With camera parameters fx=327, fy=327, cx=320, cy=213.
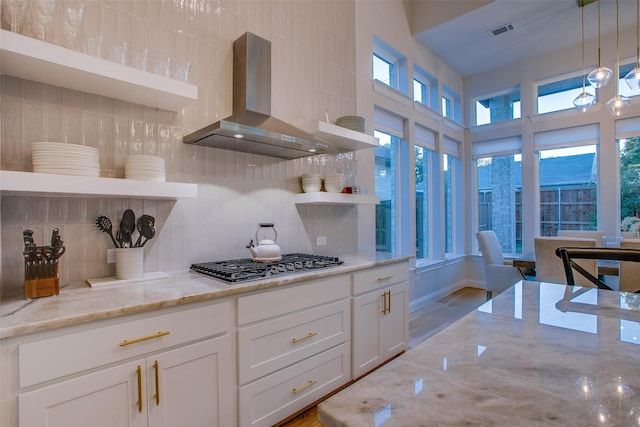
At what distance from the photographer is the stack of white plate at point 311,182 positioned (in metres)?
2.82

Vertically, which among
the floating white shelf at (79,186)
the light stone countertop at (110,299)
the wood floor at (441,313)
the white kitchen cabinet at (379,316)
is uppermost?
the floating white shelf at (79,186)

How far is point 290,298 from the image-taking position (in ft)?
6.39

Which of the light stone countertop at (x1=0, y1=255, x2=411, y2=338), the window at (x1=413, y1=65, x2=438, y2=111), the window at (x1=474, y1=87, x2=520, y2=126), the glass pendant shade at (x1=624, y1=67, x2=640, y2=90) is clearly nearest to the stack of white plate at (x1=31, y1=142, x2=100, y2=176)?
the light stone countertop at (x1=0, y1=255, x2=411, y2=338)

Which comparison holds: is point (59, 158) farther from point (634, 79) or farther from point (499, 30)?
point (499, 30)

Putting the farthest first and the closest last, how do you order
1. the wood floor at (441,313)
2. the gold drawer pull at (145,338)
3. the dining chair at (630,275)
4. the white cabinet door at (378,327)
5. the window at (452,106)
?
the window at (452,106) → the wood floor at (441,313) → the dining chair at (630,275) → the white cabinet door at (378,327) → the gold drawer pull at (145,338)

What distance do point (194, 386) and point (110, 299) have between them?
1.83ft

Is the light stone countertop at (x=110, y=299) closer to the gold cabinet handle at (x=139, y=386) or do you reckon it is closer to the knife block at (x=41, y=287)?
the knife block at (x=41, y=287)

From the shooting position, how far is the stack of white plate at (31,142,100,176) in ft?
4.91

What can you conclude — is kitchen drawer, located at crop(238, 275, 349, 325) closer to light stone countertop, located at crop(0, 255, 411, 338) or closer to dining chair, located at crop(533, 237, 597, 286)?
light stone countertop, located at crop(0, 255, 411, 338)

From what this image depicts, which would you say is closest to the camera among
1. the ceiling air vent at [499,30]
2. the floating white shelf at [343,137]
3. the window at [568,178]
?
the floating white shelf at [343,137]

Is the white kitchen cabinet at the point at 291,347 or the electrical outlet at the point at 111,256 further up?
the electrical outlet at the point at 111,256

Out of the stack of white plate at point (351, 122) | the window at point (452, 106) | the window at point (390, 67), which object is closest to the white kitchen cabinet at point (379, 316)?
the stack of white plate at point (351, 122)

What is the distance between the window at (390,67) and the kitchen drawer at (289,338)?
3035 millimetres

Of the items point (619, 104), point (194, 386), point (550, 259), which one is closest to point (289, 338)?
point (194, 386)
